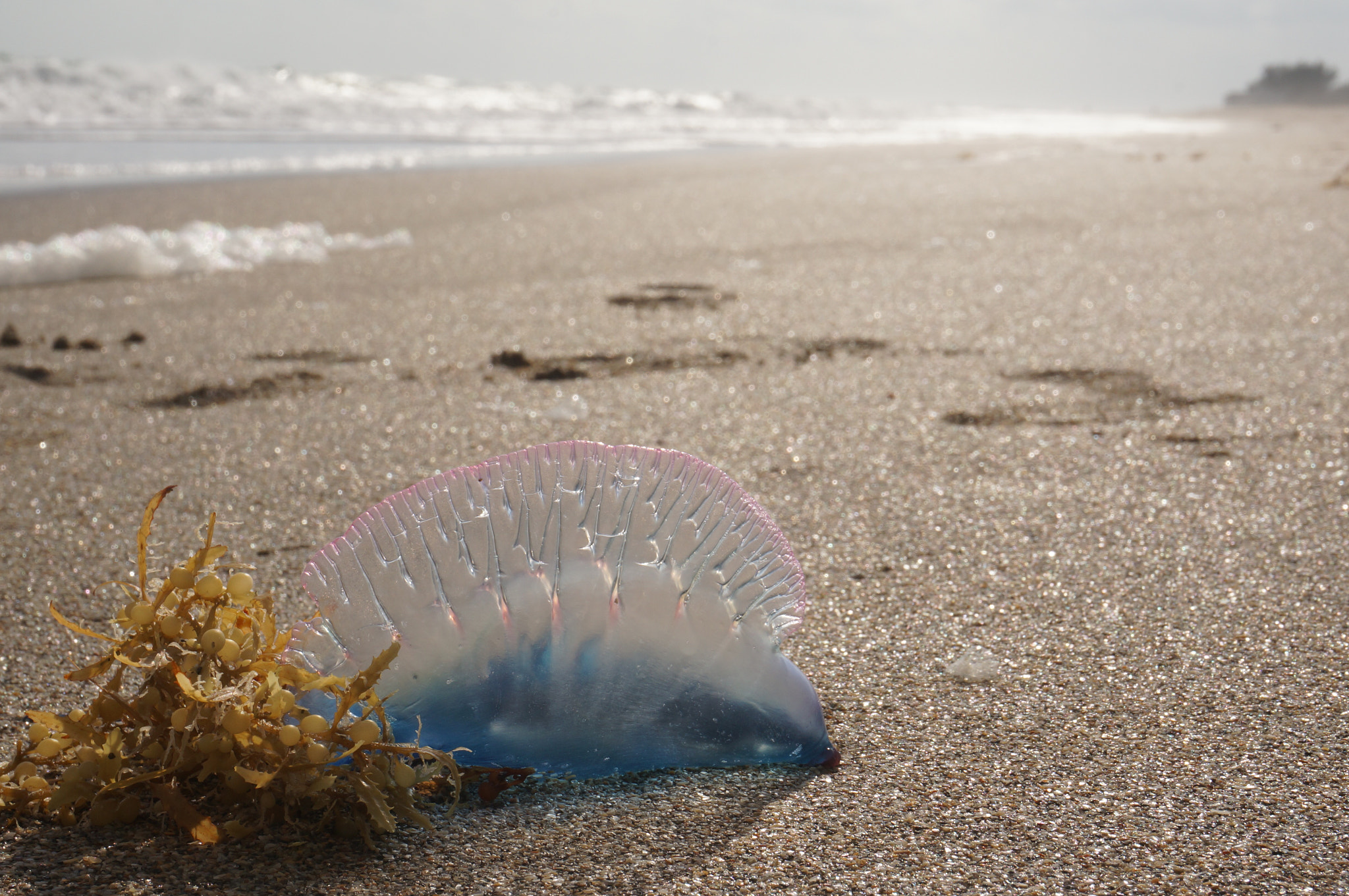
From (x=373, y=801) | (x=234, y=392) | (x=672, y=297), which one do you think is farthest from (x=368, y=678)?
(x=672, y=297)

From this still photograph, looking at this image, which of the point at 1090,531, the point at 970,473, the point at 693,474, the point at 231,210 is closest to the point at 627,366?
the point at 970,473

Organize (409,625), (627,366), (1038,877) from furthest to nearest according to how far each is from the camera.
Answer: (627,366) < (409,625) < (1038,877)

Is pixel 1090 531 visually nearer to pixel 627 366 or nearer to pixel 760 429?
pixel 760 429

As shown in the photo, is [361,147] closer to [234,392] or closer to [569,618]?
[234,392]

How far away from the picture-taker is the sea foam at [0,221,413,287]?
3.70 m

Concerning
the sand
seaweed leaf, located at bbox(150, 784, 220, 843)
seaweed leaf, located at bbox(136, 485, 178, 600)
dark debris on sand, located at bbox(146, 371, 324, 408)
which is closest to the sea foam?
the sand

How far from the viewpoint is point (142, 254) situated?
12.1ft

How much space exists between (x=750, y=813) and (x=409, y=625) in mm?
372

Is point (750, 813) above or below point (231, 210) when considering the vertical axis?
below

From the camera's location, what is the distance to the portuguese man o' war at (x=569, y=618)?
43.9 inches

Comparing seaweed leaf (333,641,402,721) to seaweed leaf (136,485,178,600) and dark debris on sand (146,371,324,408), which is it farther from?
dark debris on sand (146,371,324,408)

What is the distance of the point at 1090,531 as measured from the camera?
1742 millimetres

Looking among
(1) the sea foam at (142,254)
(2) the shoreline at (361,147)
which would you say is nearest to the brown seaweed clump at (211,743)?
(1) the sea foam at (142,254)

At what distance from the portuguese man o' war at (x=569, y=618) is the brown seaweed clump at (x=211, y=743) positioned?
0.07 m
